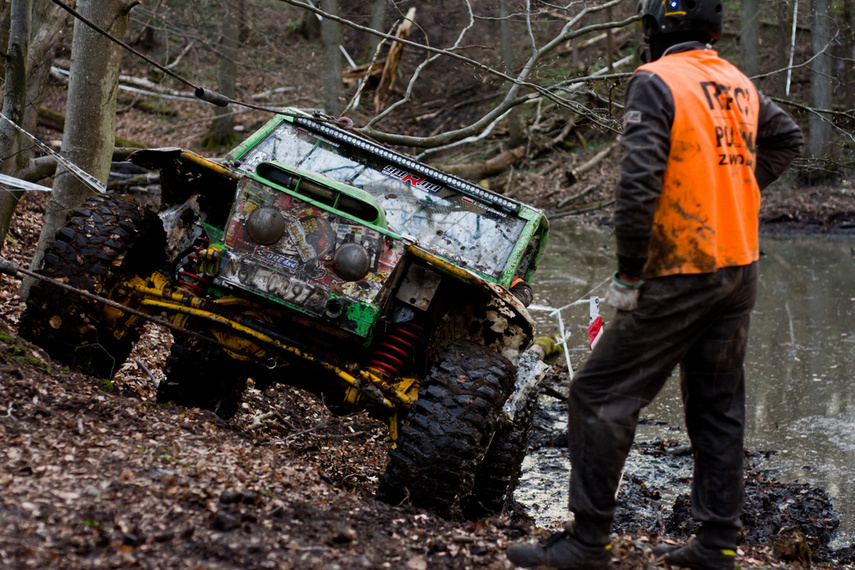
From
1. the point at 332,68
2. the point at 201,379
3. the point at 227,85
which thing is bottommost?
the point at 201,379

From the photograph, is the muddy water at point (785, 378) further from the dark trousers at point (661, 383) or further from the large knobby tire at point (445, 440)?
the dark trousers at point (661, 383)

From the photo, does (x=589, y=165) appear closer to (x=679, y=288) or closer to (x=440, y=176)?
(x=440, y=176)

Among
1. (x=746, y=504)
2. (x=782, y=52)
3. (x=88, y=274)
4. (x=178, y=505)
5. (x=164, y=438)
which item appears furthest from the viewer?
(x=782, y=52)

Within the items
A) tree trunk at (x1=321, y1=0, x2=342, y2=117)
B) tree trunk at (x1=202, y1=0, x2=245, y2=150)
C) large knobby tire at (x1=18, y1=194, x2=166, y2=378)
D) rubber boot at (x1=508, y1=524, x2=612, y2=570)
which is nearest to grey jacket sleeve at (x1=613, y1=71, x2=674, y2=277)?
rubber boot at (x1=508, y1=524, x2=612, y2=570)

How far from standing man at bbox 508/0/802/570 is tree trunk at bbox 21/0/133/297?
4486 mm

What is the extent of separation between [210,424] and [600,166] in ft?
55.4

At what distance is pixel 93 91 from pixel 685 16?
181 inches

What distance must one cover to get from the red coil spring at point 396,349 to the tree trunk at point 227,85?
12174 millimetres

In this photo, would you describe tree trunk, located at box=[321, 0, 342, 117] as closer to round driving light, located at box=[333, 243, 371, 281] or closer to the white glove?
round driving light, located at box=[333, 243, 371, 281]

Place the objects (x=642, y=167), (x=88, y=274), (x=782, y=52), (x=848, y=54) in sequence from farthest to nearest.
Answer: (x=848, y=54) → (x=782, y=52) → (x=88, y=274) → (x=642, y=167)

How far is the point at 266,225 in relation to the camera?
4141 mm

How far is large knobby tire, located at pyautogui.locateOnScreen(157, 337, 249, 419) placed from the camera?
17.4 feet

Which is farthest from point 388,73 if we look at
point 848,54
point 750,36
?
point 848,54

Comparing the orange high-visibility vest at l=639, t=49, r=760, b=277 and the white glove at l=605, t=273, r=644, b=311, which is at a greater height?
the orange high-visibility vest at l=639, t=49, r=760, b=277
